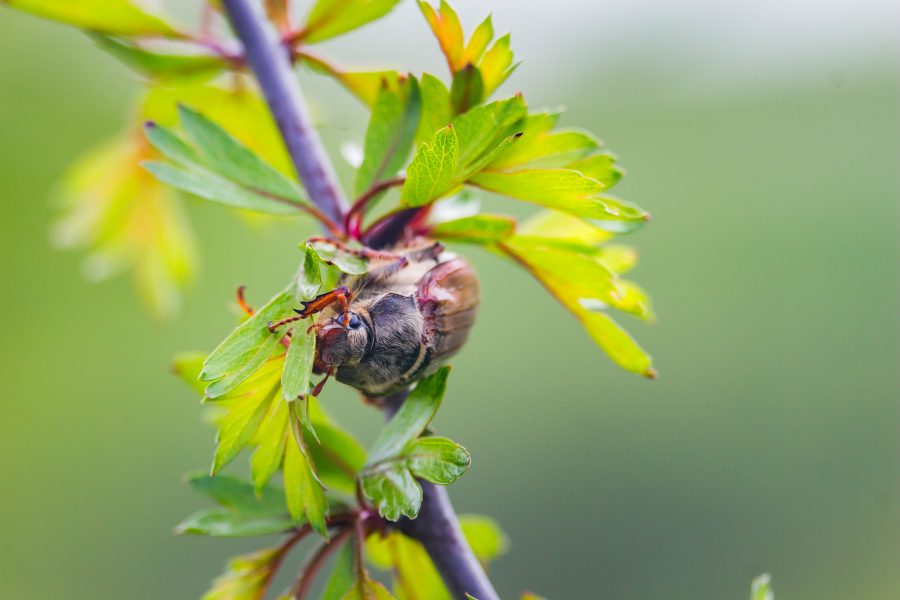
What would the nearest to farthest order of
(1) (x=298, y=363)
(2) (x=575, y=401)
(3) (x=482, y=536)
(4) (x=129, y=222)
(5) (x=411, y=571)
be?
(1) (x=298, y=363), (5) (x=411, y=571), (3) (x=482, y=536), (4) (x=129, y=222), (2) (x=575, y=401)

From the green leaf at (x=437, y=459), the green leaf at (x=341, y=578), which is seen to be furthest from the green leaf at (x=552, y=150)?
the green leaf at (x=341, y=578)

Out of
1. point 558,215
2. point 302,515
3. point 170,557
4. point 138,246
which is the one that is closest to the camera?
point 302,515

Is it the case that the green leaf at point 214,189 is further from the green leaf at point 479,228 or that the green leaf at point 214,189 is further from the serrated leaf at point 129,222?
the serrated leaf at point 129,222

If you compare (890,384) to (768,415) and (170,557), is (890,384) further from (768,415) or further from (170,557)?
(170,557)

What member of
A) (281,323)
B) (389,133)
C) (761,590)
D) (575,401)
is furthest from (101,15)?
(575,401)

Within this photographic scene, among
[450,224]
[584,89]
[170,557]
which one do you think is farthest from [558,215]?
[584,89]

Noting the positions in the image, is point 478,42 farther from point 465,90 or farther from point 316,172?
point 316,172
